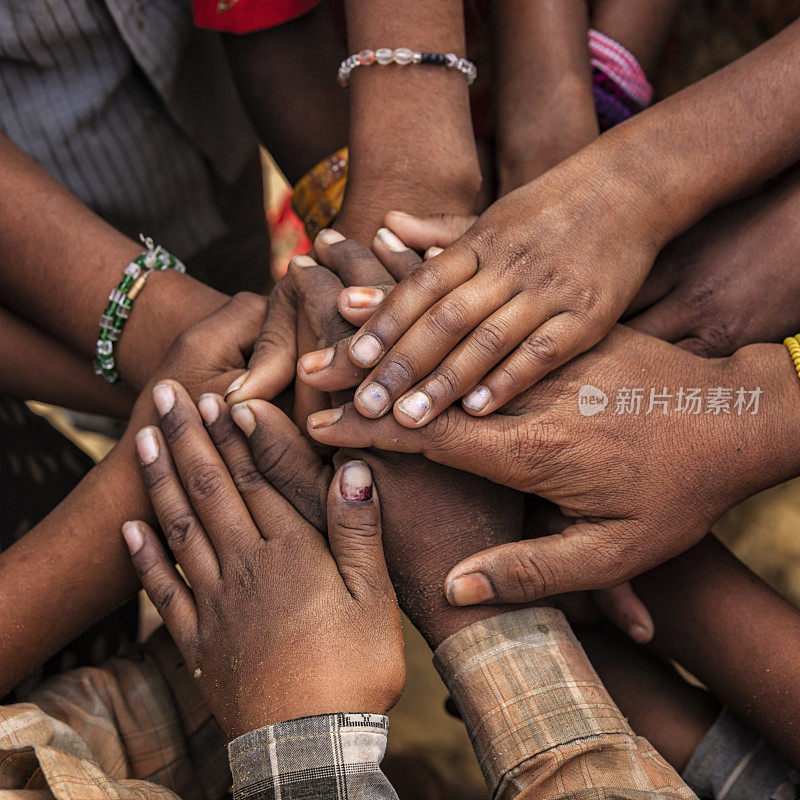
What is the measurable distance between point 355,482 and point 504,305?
9.7 inches

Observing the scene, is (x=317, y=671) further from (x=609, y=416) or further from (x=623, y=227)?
(x=623, y=227)

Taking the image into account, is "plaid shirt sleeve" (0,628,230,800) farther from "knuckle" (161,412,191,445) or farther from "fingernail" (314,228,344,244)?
"fingernail" (314,228,344,244)

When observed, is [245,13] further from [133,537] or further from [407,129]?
[133,537]

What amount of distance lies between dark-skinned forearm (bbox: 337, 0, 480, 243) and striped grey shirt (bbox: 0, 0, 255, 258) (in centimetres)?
47

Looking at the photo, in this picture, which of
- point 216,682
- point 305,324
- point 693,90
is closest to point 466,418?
point 305,324

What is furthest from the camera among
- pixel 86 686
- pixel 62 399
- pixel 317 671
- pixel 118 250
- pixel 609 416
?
pixel 62 399

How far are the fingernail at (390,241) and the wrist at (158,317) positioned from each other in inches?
10.4

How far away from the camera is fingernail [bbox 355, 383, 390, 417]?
761 mm

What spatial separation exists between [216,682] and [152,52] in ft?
3.47

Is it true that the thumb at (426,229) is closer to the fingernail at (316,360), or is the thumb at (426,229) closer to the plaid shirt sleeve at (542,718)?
the fingernail at (316,360)

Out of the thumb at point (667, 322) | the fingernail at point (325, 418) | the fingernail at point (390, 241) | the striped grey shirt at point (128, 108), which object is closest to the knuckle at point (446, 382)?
the fingernail at point (325, 418)

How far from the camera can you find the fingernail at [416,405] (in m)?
0.76

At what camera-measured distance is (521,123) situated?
110 centimetres

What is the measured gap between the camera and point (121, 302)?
1.03 metres
